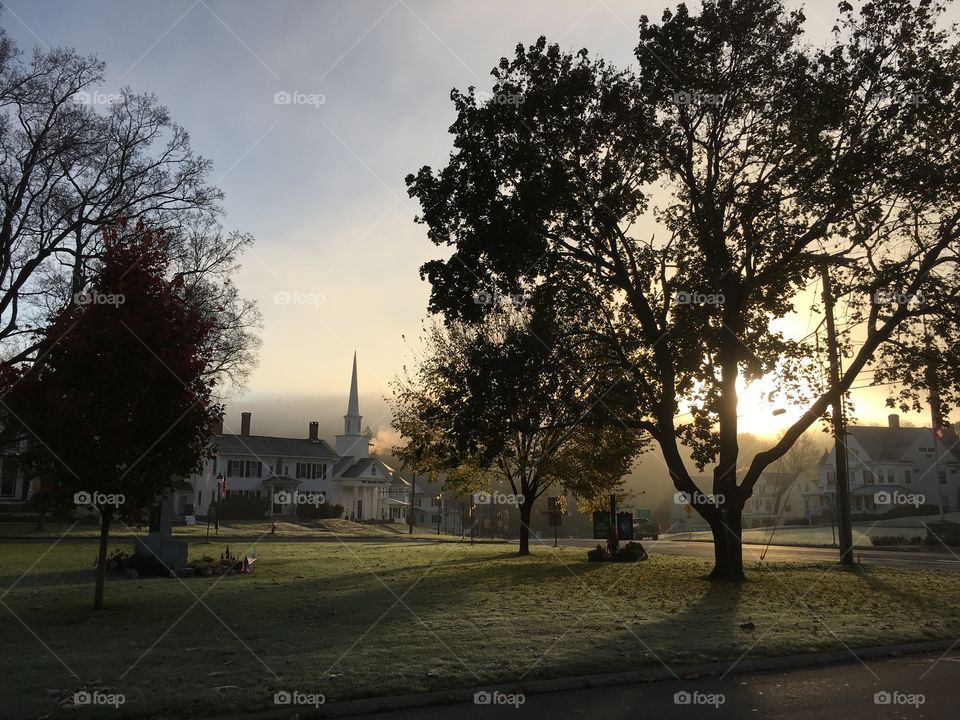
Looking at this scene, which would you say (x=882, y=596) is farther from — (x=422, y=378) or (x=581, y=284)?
(x=422, y=378)

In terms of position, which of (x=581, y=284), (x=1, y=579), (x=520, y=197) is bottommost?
(x=1, y=579)

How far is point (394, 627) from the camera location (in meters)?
11.8

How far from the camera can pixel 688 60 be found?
69.1 feet

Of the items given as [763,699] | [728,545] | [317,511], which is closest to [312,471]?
[317,511]

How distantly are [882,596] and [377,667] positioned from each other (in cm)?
1216

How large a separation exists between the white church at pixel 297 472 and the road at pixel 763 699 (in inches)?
2310

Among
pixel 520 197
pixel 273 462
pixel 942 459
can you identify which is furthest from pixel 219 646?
pixel 942 459

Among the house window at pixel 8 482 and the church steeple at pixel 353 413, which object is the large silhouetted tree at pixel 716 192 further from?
the church steeple at pixel 353 413

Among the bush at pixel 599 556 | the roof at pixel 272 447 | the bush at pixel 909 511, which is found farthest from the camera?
the roof at pixel 272 447

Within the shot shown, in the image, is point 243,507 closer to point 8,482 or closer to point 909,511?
point 8,482

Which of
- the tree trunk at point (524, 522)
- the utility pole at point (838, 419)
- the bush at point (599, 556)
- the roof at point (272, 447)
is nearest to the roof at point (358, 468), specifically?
the roof at point (272, 447)

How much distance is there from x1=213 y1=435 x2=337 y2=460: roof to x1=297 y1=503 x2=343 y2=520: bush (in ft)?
29.4

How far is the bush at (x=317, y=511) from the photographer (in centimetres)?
7269

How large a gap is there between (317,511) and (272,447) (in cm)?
1345
